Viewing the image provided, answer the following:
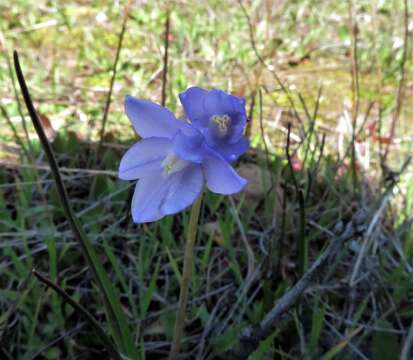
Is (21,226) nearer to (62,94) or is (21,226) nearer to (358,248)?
(358,248)

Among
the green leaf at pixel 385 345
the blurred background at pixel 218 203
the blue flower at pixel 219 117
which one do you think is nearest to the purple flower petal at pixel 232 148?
the blue flower at pixel 219 117

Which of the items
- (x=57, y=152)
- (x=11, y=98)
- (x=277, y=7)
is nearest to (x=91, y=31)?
(x=11, y=98)

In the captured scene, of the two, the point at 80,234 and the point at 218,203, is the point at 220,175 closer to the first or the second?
the point at 80,234

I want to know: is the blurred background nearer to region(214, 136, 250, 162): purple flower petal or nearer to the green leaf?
the green leaf

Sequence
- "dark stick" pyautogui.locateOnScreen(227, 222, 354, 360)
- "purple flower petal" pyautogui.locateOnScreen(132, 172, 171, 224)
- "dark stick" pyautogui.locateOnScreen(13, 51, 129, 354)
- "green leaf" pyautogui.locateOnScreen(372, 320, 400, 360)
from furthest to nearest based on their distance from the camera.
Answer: "green leaf" pyautogui.locateOnScreen(372, 320, 400, 360) → "dark stick" pyautogui.locateOnScreen(227, 222, 354, 360) → "purple flower petal" pyautogui.locateOnScreen(132, 172, 171, 224) → "dark stick" pyautogui.locateOnScreen(13, 51, 129, 354)

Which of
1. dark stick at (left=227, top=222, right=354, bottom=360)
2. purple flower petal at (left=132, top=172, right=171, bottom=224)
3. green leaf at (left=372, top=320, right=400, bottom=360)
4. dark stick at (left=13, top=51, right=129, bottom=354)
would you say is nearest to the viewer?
dark stick at (left=13, top=51, right=129, bottom=354)

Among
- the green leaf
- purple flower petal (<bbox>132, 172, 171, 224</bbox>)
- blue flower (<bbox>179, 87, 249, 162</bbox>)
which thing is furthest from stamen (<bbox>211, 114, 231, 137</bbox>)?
the green leaf
